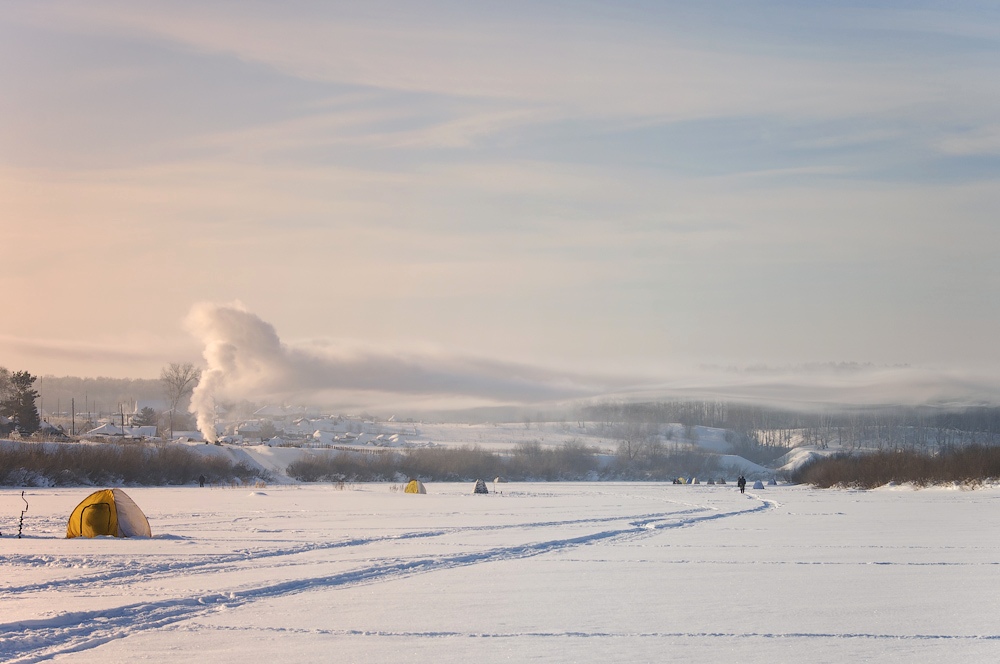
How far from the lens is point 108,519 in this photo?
70.5ft

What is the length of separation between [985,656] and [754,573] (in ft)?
20.5

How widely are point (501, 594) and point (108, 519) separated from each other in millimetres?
12769

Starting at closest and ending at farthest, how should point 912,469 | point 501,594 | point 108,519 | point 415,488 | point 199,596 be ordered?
point 199,596, point 501,594, point 108,519, point 415,488, point 912,469

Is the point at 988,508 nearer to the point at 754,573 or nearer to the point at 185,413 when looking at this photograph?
the point at 754,573

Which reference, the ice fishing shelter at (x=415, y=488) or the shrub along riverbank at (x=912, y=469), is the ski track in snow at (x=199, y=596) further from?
the shrub along riverbank at (x=912, y=469)

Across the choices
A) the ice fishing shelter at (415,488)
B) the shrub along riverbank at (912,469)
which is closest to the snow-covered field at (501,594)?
the ice fishing shelter at (415,488)

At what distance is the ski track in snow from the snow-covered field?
4 centimetres

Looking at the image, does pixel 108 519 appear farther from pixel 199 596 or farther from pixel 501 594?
pixel 501 594

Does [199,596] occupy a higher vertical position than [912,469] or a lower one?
higher

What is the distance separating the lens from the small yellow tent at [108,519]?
70.2ft

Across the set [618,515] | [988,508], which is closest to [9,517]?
[618,515]

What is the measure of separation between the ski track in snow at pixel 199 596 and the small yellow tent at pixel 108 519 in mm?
4704

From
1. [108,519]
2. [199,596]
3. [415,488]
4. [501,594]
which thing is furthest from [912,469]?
[199,596]

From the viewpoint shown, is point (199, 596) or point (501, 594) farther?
point (501, 594)
